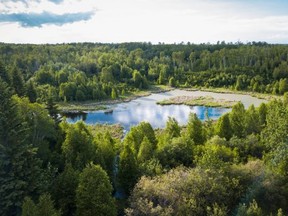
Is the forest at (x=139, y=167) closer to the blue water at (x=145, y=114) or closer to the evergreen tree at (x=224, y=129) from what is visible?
the evergreen tree at (x=224, y=129)

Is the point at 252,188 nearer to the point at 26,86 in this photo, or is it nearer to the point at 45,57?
the point at 26,86

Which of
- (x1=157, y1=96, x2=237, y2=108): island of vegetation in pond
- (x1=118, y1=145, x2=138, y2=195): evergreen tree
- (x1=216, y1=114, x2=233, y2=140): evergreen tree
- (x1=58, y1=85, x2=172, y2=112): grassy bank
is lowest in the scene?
(x1=58, y1=85, x2=172, y2=112): grassy bank

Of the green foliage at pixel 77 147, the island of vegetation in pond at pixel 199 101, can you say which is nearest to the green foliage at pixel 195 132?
the green foliage at pixel 77 147

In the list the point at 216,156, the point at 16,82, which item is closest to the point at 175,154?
the point at 216,156

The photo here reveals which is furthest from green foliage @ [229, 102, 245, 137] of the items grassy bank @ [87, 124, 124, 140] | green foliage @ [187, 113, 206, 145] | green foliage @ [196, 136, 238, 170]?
grassy bank @ [87, 124, 124, 140]

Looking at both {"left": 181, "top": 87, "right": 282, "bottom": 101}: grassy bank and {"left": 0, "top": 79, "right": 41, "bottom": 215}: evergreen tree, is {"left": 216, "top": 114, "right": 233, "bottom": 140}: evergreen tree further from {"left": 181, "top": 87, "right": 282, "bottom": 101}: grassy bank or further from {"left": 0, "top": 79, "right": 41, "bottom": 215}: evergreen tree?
{"left": 181, "top": 87, "right": 282, "bottom": 101}: grassy bank

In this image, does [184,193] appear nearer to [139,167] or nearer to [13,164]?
[139,167]
